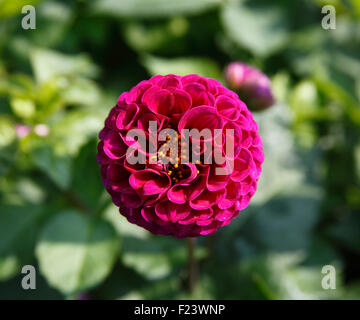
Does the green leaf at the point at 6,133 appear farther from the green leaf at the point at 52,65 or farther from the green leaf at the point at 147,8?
the green leaf at the point at 147,8

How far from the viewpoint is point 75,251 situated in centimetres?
108

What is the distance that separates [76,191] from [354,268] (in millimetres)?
1097

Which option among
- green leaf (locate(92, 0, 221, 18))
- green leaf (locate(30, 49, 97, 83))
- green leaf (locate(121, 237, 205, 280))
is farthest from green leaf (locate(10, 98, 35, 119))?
green leaf (locate(92, 0, 221, 18))

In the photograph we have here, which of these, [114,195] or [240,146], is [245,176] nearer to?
[240,146]

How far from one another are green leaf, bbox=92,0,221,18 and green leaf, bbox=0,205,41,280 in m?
0.90

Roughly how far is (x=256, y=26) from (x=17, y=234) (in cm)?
133

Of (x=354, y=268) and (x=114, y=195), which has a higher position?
(x=114, y=195)

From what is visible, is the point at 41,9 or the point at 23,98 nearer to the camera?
the point at 23,98

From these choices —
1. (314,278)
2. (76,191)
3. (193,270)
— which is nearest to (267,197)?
(314,278)

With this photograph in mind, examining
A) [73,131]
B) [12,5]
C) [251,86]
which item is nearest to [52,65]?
[12,5]

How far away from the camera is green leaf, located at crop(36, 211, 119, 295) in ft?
3.36

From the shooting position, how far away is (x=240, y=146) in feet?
2.70

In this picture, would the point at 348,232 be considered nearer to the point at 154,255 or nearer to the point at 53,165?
the point at 154,255

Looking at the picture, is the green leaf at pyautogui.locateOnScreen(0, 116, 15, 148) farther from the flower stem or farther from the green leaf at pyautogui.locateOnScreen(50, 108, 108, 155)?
the flower stem
